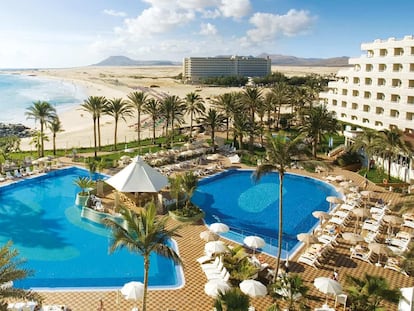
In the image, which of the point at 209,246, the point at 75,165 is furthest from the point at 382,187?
the point at 75,165

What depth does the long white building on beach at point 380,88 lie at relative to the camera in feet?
144

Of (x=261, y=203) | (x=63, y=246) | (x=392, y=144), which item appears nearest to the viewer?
(x=63, y=246)

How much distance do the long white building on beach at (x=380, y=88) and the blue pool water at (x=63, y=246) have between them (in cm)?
3128

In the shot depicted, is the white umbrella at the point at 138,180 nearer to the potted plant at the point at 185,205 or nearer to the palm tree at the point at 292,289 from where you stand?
the potted plant at the point at 185,205

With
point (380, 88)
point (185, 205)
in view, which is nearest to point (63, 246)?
point (185, 205)

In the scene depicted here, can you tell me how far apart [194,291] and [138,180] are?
10.7 m

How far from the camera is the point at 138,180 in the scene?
2575 centimetres

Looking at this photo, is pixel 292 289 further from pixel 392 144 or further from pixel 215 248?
pixel 392 144

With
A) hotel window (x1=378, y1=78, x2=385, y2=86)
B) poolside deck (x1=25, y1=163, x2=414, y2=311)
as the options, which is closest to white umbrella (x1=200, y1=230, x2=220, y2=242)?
poolside deck (x1=25, y1=163, x2=414, y2=311)

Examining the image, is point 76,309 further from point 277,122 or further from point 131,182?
point 277,122

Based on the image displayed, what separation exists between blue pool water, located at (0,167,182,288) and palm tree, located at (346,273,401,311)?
7542mm

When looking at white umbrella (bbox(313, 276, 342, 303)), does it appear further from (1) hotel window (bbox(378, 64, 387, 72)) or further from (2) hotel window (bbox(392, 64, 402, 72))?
(1) hotel window (bbox(378, 64, 387, 72))

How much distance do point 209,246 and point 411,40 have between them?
3789 centimetres

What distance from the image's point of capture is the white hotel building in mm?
43969
